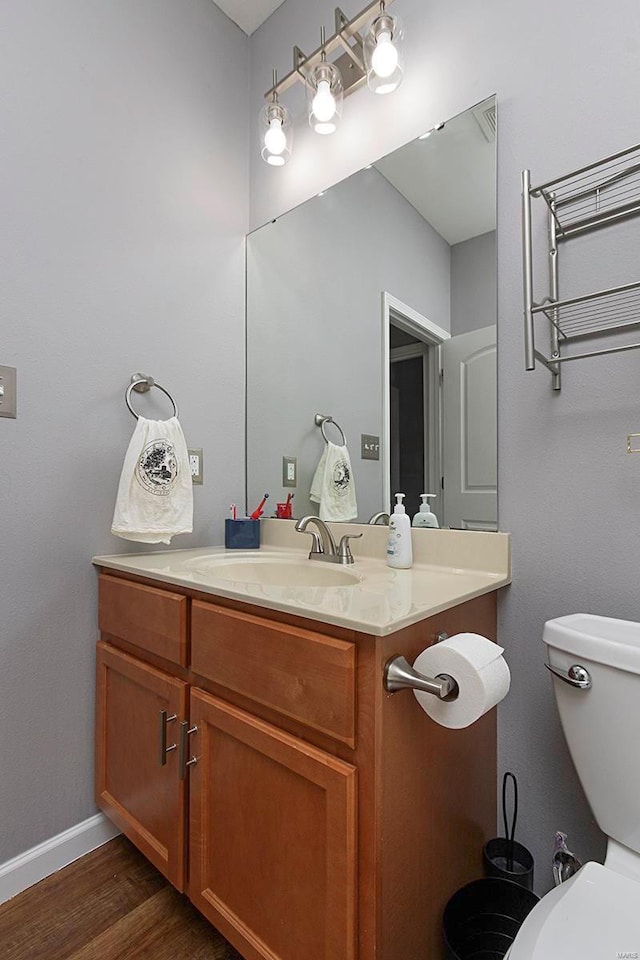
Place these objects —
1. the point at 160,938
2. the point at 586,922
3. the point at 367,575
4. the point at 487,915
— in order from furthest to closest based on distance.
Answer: the point at 367,575 < the point at 160,938 < the point at 487,915 < the point at 586,922

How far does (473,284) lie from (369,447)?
1.72ft

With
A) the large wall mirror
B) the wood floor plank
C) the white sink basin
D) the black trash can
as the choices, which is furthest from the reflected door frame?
the wood floor plank

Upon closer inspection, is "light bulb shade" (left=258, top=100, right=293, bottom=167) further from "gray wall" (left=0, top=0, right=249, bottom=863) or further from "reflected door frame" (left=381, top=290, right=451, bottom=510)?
"reflected door frame" (left=381, top=290, right=451, bottom=510)

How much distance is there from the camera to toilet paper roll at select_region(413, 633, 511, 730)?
75 cm

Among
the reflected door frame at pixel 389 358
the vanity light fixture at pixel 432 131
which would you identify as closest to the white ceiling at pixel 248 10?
the vanity light fixture at pixel 432 131

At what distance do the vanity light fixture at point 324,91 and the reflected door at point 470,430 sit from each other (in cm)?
81

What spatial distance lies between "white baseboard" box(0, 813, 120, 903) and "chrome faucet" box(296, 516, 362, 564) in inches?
37.5

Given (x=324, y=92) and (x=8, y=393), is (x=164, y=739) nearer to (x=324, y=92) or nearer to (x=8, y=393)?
(x=8, y=393)

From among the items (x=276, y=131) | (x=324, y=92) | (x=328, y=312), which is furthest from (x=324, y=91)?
(x=328, y=312)

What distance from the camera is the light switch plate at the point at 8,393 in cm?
124

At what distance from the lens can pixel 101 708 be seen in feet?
4.57

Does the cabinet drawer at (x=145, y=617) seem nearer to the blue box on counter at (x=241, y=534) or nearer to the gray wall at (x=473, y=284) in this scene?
the blue box on counter at (x=241, y=534)

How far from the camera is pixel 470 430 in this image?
127 cm

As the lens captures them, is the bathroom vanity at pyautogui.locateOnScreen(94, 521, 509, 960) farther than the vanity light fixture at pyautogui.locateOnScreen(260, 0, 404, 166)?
No
